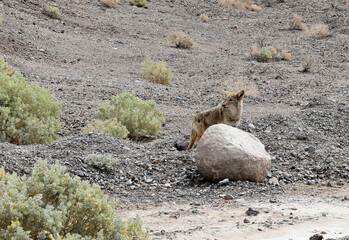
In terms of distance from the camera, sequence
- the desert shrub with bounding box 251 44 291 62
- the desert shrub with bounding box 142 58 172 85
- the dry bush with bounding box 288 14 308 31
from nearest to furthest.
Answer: the desert shrub with bounding box 142 58 172 85
the desert shrub with bounding box 251 44 291 62
the dry bush with bounding box 288 14 308 31

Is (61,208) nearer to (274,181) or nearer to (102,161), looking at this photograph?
(102,161)

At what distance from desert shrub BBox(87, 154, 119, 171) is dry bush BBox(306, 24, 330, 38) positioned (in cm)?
1922

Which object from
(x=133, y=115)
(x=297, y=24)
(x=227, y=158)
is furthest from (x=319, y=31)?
(x=227, y=158)

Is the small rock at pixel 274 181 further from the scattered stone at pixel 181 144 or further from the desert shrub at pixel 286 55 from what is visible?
the desert shrub at pixel 286 55

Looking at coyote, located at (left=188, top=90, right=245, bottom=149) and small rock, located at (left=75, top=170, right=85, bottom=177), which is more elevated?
coyote, located at (left=188, top=90, right=245, bottom=149)

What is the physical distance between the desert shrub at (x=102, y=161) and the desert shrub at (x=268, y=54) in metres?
13.8

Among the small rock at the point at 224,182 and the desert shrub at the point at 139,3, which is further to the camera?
the desert shrub at the point at 139,3

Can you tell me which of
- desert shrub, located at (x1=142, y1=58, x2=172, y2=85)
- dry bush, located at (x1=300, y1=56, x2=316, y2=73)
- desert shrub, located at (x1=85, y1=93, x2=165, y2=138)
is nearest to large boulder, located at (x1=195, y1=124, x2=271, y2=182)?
desert shrub, located at (x1=85, y1=93, x2=165, y2=138)

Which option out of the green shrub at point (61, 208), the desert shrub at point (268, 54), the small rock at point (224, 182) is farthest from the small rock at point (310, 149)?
the desert shrub at point (268, 54)

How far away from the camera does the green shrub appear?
346 cm

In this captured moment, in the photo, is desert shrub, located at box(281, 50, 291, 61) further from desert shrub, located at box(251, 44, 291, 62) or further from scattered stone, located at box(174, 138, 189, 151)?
scattered stone, located at box(174, 138, 189, 151)

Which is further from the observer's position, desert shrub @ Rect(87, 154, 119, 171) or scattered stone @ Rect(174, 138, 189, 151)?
scattered stone @ Rect(174, 138, 189, 151)

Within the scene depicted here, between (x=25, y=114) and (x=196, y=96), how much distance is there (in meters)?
6.40

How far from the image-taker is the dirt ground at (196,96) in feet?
22.0
